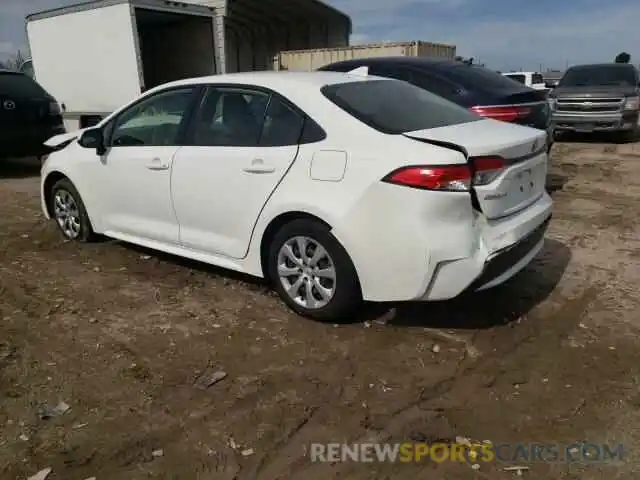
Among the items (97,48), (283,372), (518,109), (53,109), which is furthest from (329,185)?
(97,48)

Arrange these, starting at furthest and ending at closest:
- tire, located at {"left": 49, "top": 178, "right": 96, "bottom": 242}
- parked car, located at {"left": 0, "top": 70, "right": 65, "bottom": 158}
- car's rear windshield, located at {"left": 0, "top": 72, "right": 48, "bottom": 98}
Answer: car's rear windshield, located at {"left": 0, "top": 72, "right": 48, "bottom": 98} → parked car, located at {"left": 0, "top": 70, "right": 65, "bottom": 158} → tire, located at {"left": 49, "top": 178, "right": 96, "bottom": 242}

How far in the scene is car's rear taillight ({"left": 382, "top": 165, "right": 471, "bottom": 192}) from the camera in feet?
10.4

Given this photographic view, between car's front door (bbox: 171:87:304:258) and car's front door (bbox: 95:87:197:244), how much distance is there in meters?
0.15

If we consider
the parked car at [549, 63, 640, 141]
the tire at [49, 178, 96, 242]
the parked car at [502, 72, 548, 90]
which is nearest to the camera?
the tire at [49, 178, 96, 242]

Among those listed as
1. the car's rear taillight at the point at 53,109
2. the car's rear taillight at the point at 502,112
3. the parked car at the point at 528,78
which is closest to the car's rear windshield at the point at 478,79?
the car's rear taillight at the point at 502,112

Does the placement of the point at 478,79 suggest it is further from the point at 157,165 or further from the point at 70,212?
the point at 70,212

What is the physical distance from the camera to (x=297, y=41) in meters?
19.6

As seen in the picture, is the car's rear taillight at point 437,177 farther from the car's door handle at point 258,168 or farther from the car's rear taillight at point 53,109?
the car's rear taillight at point 53,109

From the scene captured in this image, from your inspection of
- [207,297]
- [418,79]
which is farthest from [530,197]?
[418,79]

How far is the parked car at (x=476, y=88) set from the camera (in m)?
6.45

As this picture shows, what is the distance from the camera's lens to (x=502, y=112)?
6402 mm

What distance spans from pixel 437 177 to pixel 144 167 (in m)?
2.36

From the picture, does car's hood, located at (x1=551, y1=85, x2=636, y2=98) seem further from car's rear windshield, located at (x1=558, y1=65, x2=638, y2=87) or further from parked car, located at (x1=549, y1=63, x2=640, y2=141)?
car's rear windshield, located at (x1=558, y1=65, x2=638, y2=87)

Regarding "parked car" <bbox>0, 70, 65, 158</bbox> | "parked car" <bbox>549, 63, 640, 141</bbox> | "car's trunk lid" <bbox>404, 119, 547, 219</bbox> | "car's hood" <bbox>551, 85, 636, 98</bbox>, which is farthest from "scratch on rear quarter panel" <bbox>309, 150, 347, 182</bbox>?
"car's hood" <bbox>551, 85, 636, 98</bbox>
